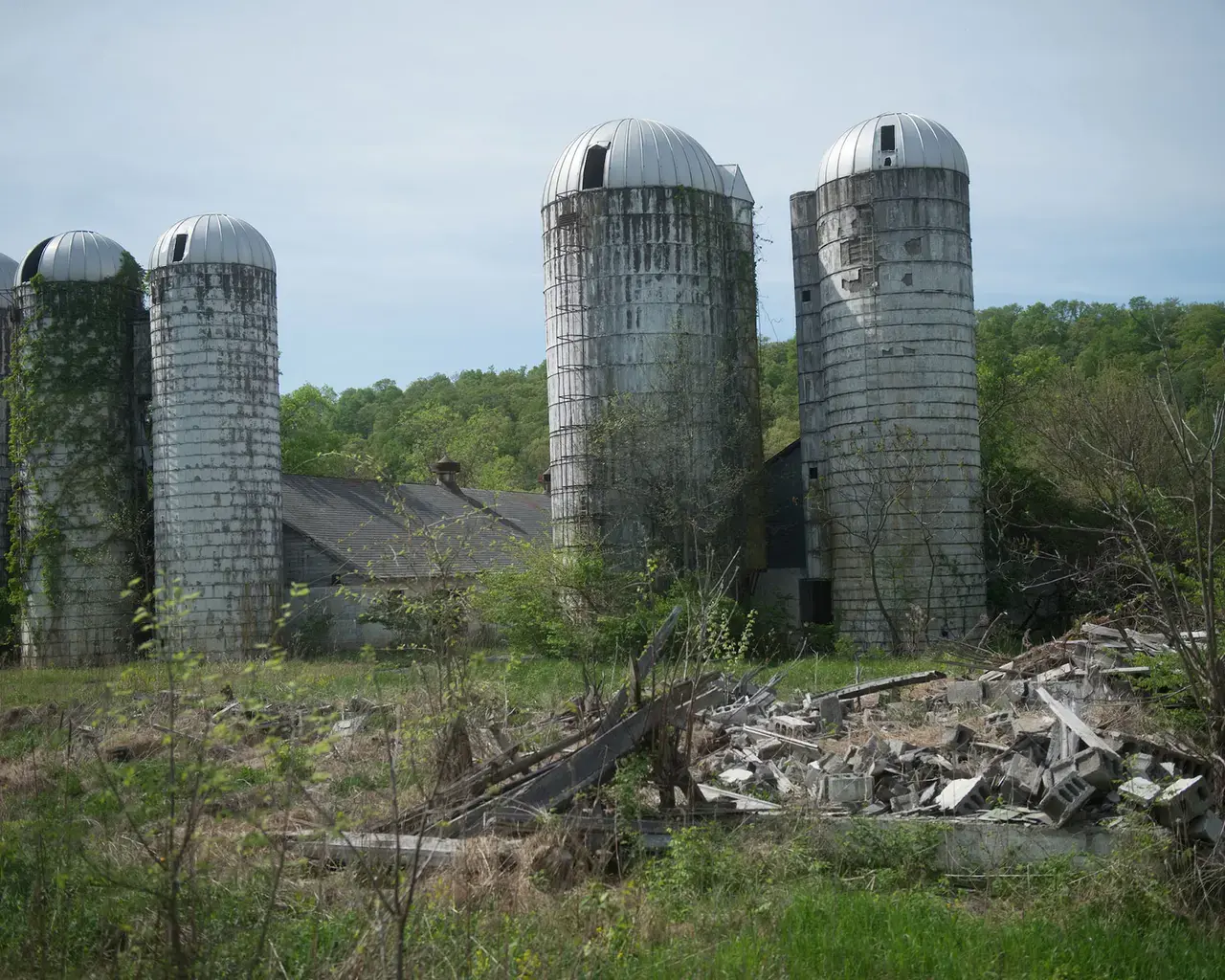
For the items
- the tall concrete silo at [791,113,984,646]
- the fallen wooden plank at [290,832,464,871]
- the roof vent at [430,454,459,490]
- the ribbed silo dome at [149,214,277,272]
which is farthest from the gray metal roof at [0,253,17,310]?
the fallen wooden plank at [290,832,464,871]

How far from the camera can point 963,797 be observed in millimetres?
9508

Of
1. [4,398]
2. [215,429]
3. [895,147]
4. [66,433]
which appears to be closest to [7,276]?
[4,398]

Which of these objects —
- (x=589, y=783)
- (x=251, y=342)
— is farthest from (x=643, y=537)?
(x=589, y=783)

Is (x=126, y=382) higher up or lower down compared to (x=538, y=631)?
higher up

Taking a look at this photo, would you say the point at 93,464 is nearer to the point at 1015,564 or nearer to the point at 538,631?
the point at 538,631

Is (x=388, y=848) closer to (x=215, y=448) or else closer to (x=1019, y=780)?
(x=1019, y=780)

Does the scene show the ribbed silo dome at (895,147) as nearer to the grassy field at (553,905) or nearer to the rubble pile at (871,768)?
the rubble pile at (871,768)

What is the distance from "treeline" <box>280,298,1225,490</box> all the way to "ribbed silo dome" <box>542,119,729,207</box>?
9166mm

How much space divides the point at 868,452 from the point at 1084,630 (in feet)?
37.6

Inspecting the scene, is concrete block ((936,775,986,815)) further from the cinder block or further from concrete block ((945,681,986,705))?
concrete block ((945,681,986,705))

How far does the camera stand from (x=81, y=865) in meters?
8.20

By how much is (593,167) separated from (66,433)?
14038 millimetres

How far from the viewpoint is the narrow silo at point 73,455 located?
29.2 m

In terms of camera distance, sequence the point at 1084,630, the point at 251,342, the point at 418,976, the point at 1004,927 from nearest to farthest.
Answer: the point at 418,976
the point at 1004,927
the point at 1084,630
the point at 251,342
